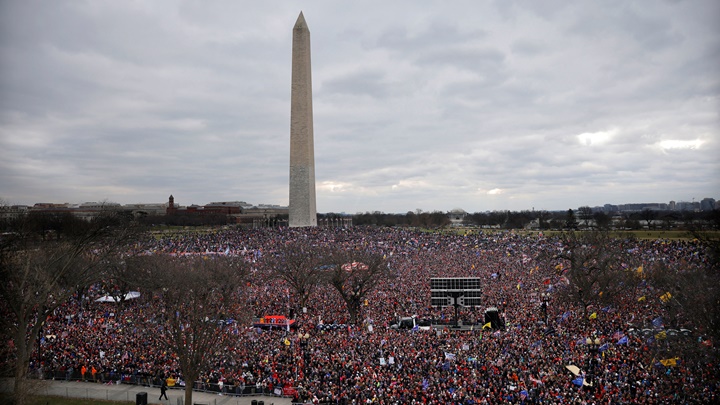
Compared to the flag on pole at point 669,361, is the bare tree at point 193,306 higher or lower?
higher

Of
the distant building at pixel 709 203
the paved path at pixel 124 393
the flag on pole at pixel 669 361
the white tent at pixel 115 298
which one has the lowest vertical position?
the paved path at pixel 124 393

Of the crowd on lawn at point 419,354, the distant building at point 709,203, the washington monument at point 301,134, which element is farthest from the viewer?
the washington monument at point 301,134

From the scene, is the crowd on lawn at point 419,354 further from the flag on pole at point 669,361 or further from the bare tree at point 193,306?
the bare tree at point 193,306

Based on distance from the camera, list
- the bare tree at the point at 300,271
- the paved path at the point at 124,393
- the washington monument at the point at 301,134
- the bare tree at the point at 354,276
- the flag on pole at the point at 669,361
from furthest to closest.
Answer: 1. the washington monument at the point at 301,134
2. the bare tree at the point at 300,271
3. the bare tree at the point at 354,276
4. the paved path at the point at 124,393
5. the flag on pole at the point at 669,361

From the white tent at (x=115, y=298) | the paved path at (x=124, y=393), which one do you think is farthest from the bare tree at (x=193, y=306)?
the white tent at (x=115, y=298)

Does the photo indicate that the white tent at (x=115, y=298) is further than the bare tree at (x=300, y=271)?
Yes

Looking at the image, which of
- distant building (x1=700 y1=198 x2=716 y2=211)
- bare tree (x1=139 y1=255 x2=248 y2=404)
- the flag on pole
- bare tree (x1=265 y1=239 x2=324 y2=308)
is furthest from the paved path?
distant building (x1=700 y1=198 x2=716 y2=211)

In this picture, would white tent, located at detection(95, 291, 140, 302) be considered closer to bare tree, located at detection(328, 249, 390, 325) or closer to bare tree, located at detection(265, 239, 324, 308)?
bare tree, located at detection(265, 239, 324, 308)
